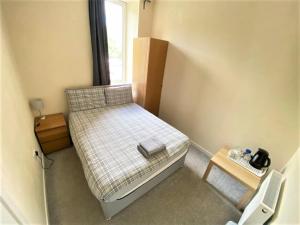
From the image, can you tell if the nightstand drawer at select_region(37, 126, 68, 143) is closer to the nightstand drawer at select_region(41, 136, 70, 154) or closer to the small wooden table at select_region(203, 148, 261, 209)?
the nightstand drawer at select_region(41, 136, 70, 154)

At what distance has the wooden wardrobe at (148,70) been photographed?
239cm

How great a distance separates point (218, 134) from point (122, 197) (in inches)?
67.0

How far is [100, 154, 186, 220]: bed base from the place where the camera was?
1.32m

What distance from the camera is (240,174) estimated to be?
5.16 ft

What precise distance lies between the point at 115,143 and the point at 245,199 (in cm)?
162

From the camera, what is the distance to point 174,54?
2484 millimetres

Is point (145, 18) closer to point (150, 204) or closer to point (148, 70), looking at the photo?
point (148, 70)

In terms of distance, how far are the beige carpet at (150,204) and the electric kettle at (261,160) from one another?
1.93ft

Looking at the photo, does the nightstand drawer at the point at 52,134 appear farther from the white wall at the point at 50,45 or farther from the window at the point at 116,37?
the window at the point at 116,37

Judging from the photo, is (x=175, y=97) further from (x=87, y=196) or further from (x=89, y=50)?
(x=87, y=196)

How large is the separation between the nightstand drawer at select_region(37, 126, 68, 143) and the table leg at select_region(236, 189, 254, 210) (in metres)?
2.54

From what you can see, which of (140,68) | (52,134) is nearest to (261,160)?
(140,68)

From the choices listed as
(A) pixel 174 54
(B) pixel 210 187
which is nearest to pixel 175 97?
(A) pixel 174 54

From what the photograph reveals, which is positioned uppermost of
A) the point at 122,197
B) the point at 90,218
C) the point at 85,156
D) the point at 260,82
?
the point at 260,82
